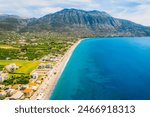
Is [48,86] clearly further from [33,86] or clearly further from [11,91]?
[11,91]

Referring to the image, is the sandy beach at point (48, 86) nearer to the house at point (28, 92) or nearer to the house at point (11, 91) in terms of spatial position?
the house at point (28, 92)

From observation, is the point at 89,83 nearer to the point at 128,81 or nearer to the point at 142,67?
the point at 128,81

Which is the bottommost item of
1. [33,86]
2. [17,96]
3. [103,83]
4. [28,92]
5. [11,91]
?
[103,83]

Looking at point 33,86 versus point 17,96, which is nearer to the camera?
point 17,96

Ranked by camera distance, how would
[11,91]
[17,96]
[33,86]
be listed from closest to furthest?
[17,96], [11,91], [33,86]

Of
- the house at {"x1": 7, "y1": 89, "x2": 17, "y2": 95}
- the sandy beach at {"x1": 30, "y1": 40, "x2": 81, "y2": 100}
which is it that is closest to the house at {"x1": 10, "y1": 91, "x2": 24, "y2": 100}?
the house at {"x1": 7, "y1": 89, "x2": 17, "y2": 95}

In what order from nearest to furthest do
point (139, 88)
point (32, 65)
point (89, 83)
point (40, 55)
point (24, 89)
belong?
point (24, 89) → point (139, 88) → point (89, 83) → point (32, 65) → point (40, 55)

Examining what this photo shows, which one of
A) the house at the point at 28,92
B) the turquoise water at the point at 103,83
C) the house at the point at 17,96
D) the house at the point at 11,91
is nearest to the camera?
the house at the point at 17,96

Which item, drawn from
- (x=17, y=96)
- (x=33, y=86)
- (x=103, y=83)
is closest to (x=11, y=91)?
(x=17, y=96)

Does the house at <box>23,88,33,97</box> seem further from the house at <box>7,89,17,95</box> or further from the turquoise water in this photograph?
the turquoise water

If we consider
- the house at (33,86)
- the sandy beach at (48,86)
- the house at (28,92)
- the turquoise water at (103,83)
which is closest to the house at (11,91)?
the house at (28,92)

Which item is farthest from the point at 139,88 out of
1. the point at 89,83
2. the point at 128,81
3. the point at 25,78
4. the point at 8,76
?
the point at 8,76
